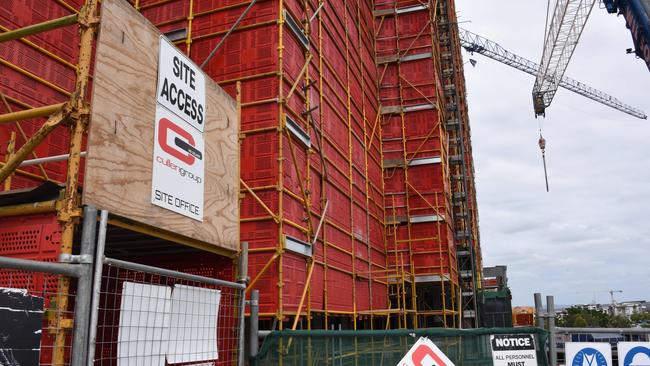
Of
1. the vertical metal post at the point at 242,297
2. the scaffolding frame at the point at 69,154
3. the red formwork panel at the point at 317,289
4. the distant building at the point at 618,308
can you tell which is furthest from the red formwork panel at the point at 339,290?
the distant building at the point at 618,308

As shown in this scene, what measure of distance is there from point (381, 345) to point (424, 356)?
0.46m

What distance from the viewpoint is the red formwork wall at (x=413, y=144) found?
22125 millimetres

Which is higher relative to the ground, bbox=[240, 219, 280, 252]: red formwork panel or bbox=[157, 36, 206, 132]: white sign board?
bbox=[157, 36, 206, 132]: white sign board

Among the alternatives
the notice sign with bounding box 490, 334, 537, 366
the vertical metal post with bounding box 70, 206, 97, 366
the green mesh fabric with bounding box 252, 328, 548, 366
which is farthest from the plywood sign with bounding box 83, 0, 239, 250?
the notice sign with bounding box 490, 334, 537, 366

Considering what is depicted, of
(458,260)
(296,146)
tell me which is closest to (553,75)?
(458,260)

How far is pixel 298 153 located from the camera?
41.4 feet

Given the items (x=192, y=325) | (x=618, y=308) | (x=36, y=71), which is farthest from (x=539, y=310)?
(x=618, y=308)

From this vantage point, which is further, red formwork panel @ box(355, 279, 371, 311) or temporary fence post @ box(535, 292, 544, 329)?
red formwork panel @ box(355, 279, 371, 311)

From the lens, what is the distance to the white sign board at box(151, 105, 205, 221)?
16.8ft

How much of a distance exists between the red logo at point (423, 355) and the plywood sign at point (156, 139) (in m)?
2.57

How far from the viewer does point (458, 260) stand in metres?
26.4

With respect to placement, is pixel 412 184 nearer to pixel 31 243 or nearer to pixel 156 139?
pixel 156 139

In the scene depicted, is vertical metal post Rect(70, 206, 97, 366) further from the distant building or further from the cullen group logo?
the distant building

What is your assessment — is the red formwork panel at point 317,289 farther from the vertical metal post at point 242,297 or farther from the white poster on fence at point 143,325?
the white poster on fence at point 143,325
